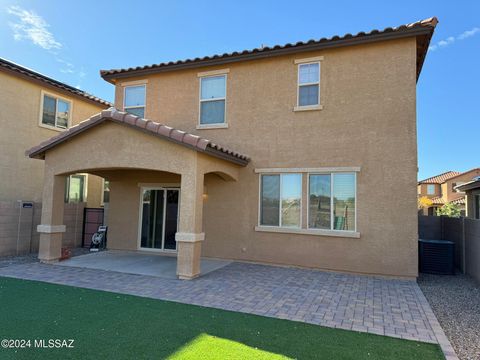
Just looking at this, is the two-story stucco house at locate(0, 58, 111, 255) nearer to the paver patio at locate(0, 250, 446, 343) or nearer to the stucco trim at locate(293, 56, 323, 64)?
the paver patio at locate(0, 250, 446, 343)

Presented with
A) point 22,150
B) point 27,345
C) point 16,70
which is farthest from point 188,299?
point 16,70

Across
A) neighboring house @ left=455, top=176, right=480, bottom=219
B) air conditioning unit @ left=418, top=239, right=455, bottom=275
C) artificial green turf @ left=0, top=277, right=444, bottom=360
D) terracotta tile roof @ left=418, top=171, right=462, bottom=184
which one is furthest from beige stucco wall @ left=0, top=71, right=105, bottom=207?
terracotta tile roof @ left=418, top=171, right=462, bottom=184

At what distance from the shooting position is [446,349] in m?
5.38

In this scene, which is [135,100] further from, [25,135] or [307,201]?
[307,201]

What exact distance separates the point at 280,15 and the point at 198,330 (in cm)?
1357

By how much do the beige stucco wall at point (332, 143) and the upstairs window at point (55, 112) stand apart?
293 inches

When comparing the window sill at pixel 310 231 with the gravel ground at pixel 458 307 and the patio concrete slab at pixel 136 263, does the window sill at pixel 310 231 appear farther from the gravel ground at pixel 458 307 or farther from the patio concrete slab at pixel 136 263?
the gravel ground at pixel 458 307

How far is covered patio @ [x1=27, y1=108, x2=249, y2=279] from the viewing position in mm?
9633

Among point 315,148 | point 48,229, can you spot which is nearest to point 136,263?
point 48,229

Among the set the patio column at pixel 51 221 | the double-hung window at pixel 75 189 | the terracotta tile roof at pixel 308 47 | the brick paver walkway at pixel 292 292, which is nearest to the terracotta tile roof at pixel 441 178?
the terracotta tile roof at pixel 308 47

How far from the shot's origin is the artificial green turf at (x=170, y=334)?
502 cm

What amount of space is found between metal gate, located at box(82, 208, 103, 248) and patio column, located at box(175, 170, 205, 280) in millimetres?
7708

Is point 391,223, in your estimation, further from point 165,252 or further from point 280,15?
point 280,15

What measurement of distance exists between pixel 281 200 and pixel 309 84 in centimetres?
414
